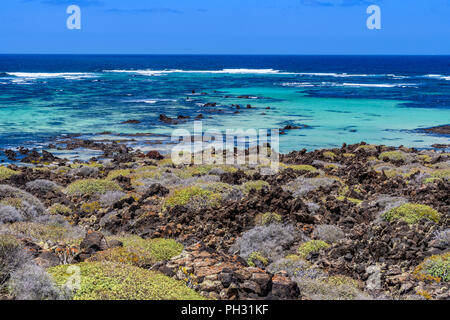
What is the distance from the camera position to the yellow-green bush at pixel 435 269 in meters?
7.60

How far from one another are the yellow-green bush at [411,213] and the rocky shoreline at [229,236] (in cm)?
2

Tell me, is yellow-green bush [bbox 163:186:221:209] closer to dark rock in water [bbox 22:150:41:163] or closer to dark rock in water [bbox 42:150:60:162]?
dark rock in water [bbox 42:150:60:162]

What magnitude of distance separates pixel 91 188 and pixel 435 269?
10.6 metres

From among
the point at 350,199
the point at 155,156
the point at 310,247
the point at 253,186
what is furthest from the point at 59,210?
the point at 155,156

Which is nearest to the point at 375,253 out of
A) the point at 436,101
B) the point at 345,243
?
the point at 345,243

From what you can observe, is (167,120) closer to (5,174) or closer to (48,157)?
(48,157)

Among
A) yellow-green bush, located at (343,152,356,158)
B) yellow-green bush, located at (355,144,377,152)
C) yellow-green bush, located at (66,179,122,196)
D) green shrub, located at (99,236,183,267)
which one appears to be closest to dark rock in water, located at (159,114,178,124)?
yellow-green bush, located at (355,144,377,152)

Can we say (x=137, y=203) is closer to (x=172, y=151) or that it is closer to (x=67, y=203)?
(x=67, y=203)

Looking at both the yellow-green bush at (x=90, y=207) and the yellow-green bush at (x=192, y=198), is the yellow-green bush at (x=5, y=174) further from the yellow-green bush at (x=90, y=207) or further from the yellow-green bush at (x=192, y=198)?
the yellow-green bush at (x=192, y=198)

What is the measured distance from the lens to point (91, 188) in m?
14.7

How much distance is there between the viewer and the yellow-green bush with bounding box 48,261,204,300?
19.6 ft

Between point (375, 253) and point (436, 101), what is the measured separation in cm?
5299

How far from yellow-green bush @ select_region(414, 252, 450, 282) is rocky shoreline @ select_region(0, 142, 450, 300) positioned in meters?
0.02

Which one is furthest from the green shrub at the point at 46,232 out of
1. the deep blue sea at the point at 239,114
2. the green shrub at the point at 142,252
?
the deep blue sea at the point at 239,114
